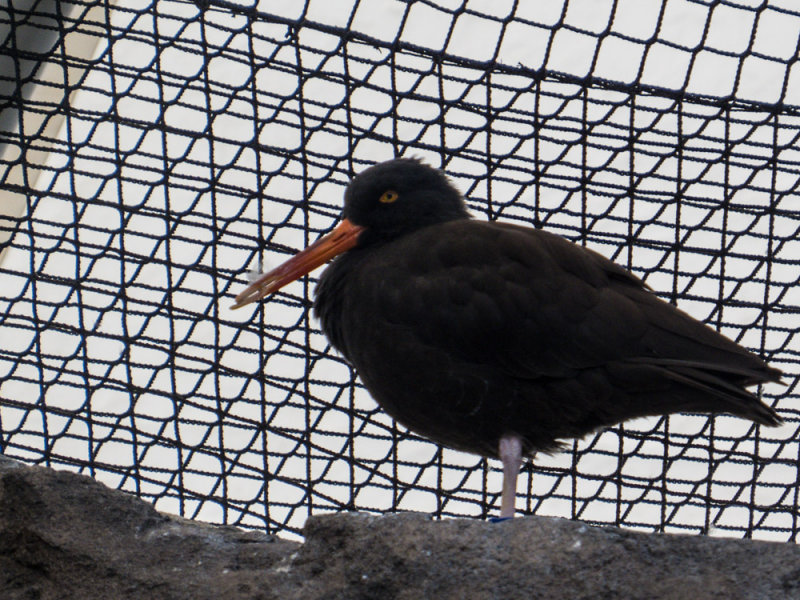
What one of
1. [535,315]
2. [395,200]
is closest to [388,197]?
[395,200]

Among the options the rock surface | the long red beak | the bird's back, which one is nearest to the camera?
the rock surface

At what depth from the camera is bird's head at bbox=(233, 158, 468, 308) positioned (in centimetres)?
350

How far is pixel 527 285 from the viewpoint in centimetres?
313

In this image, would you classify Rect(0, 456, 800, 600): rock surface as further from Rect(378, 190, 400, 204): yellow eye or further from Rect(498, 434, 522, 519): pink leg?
Rect(378, 190, 400, 204): yellow eye

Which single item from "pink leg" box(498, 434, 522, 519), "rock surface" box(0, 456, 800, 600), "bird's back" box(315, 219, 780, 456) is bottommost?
"rock surface" box(0, 456, 800, 600)

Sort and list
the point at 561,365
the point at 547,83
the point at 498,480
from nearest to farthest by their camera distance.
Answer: the point at 561,365 < the point at 547,83 < the point at 498,480

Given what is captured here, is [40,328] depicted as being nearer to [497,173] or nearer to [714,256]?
[497,173]

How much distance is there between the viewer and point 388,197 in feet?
11.6

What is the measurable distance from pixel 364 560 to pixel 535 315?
0.98m

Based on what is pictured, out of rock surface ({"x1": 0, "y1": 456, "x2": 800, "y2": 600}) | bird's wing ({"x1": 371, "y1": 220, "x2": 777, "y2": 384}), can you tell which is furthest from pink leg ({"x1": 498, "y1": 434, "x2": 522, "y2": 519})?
rock surface ({"x1": 0, "y1": 456, "x2": 800, "y2": 600})

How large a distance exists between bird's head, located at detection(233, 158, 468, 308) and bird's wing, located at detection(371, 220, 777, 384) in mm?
337

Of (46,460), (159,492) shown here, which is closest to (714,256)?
(159,492)

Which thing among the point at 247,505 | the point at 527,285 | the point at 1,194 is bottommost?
the point at 247,505

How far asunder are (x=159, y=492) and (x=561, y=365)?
1.64 metres
